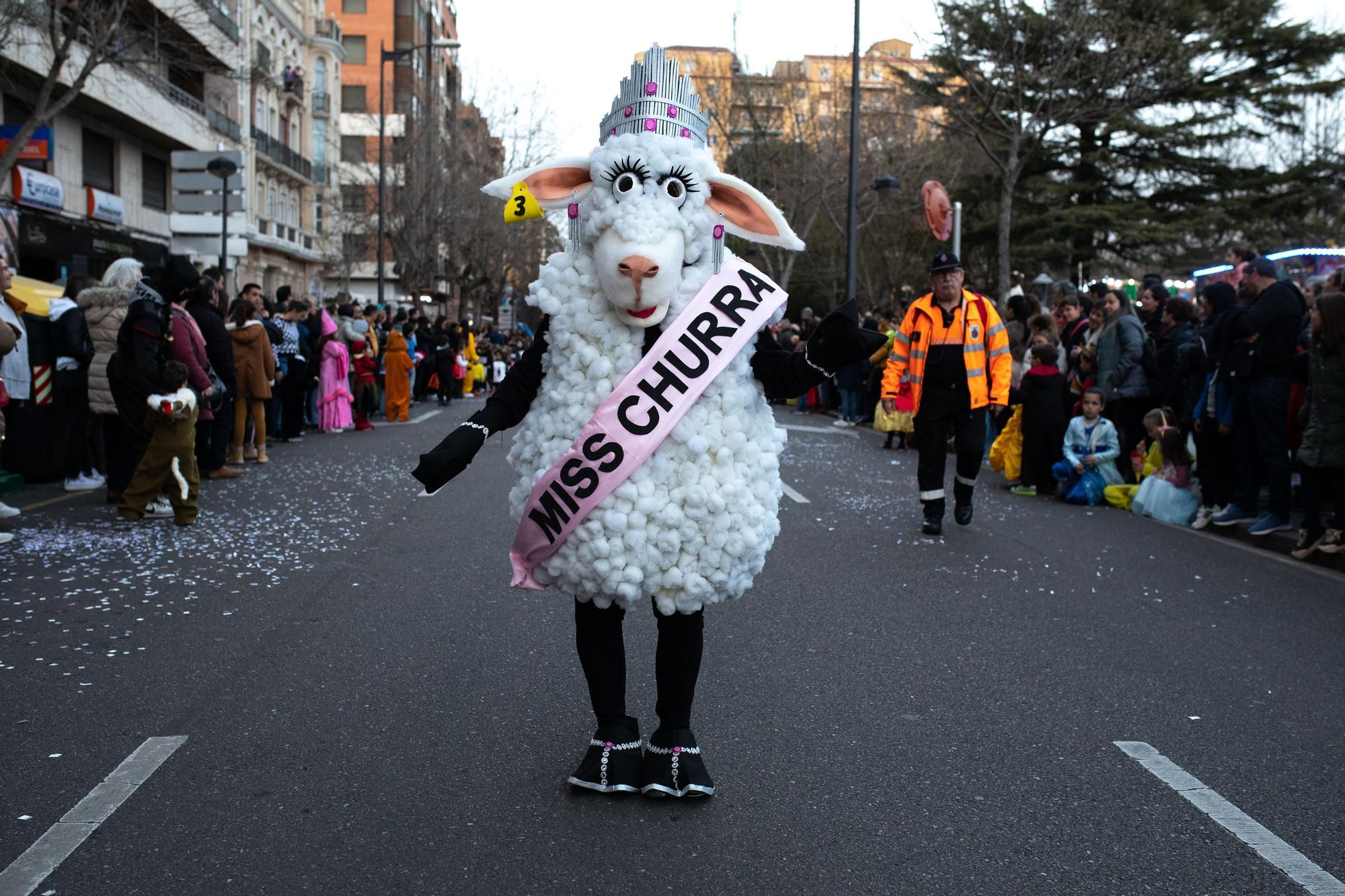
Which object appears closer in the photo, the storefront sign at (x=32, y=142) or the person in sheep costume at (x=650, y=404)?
the person in sheep costume at (x=650, y=404)

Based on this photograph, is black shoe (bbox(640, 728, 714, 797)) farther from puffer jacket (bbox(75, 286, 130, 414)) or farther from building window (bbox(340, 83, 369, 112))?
building window (bbox(340, 83, 369, 112))

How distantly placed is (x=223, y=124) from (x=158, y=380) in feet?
111

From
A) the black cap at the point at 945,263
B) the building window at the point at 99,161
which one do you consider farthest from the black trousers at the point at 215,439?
the building window at the point at 99,161

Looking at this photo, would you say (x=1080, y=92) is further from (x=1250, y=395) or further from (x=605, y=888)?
(x=605, y=888)

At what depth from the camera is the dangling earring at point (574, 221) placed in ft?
13.1

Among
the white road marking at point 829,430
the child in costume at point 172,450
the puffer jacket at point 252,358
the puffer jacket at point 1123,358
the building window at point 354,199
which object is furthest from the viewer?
the building window at point 354,199

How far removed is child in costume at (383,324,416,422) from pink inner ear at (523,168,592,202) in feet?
59.0

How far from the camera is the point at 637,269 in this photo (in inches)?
145

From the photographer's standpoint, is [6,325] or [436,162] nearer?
[6,325]

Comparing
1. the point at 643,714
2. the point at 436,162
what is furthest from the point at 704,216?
the point at 436,162

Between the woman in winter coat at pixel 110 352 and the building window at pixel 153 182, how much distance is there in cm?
2506

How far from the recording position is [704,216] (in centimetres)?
394

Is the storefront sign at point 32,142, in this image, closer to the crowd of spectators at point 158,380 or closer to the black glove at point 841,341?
the crowd of spectators at point 158,380

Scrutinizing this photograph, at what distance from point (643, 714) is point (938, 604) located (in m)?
2.57
